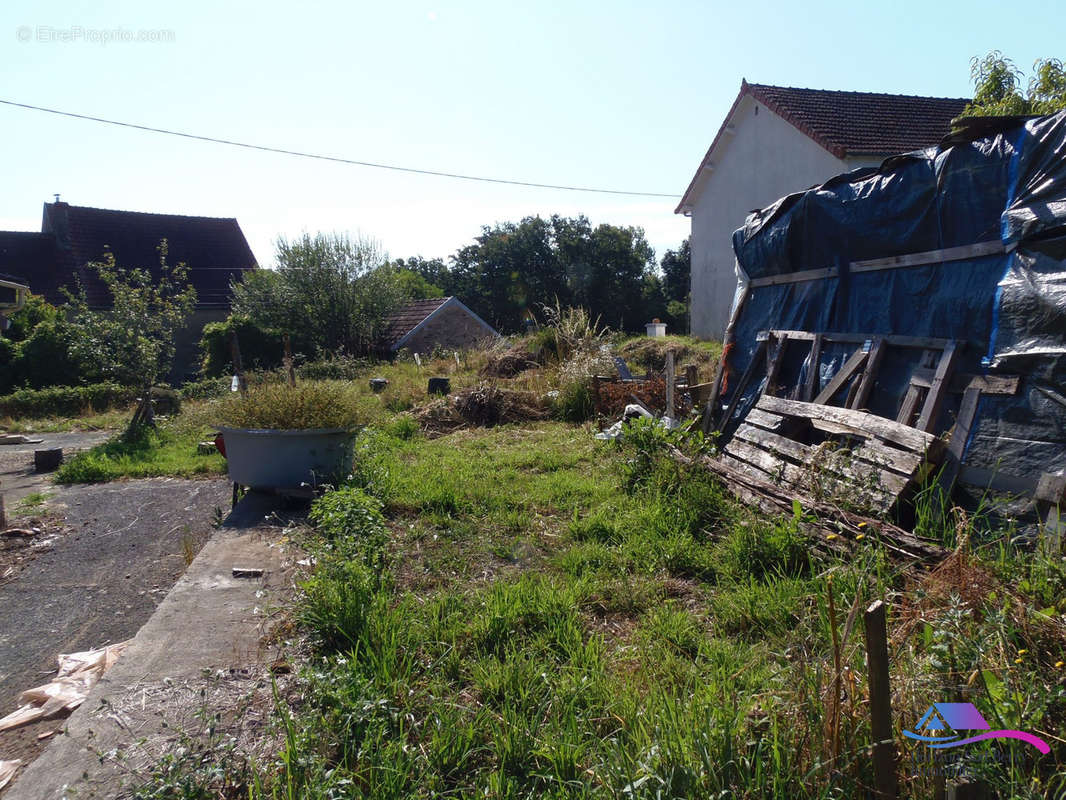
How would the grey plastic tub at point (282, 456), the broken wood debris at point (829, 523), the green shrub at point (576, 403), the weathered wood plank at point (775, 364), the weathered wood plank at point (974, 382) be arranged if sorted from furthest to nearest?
the green shrub at point (576, 403), the weathered wood plank at point (775, 364), the grey plastic tub at point (282, 456), the weathered wood plank at point (974, 382), the broken wood debris at point (829, 523)

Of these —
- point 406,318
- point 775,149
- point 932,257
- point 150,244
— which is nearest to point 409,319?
point 406,318

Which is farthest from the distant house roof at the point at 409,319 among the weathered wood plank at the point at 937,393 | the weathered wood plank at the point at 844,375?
the weathered wood plank at the point at 937,393

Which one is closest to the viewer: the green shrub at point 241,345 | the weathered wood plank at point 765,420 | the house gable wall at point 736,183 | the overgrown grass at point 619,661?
the overgrown grass at point 619,661

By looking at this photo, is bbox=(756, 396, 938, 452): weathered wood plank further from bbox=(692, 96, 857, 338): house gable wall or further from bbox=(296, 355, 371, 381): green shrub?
bbox=(296, 355, 371, 381): green shrub

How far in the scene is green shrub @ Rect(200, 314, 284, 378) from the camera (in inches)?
936

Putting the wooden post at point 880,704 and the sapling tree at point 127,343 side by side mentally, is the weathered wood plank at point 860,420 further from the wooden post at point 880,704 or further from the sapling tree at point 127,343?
the sapling tree at point 127,343

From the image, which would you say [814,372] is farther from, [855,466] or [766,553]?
[766,553]

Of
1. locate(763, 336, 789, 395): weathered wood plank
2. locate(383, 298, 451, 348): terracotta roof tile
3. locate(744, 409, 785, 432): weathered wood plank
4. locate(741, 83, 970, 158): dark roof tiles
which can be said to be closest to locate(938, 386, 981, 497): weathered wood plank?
locate(744, 409, 785, 432): weathered wood plank

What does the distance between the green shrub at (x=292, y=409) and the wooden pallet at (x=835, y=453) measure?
326 cm

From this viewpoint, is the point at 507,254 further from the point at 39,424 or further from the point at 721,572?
the point at 721,572

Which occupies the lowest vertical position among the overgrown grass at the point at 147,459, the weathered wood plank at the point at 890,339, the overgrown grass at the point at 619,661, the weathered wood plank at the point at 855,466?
the overgrown grass at the point at 147,459

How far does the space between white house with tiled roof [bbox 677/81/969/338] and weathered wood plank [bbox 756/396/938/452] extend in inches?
428

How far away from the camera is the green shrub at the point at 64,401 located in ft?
52.9

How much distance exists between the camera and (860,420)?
187 inches
